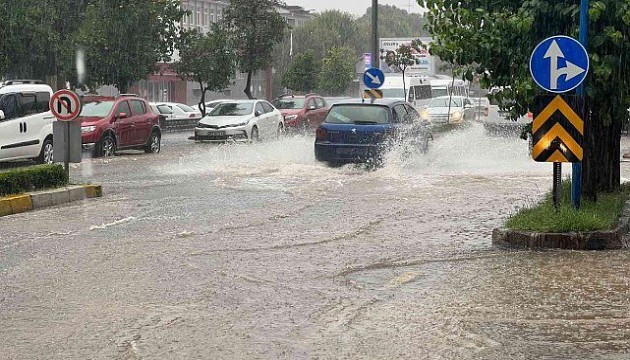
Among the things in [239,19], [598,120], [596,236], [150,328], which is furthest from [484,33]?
[239,19]

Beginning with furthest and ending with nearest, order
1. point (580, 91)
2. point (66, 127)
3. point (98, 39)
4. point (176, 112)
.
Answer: point (176, 112), point (98, 39), point (66, 127), point (580, 91)

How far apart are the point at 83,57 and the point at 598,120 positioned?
29.5m

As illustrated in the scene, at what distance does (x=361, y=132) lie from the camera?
840 inches

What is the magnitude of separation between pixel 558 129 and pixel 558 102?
0.92 feet

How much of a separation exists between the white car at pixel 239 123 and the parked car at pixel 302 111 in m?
2.64

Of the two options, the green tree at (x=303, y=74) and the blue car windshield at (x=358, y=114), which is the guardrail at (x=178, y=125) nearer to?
the green tree at (x=303, y=74)

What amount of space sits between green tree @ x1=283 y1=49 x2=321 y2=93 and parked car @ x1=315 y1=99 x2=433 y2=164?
139ft

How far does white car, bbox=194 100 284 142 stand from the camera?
31812 mm

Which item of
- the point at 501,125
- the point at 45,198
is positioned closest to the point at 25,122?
the point at 45,198

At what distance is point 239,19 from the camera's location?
177 feet

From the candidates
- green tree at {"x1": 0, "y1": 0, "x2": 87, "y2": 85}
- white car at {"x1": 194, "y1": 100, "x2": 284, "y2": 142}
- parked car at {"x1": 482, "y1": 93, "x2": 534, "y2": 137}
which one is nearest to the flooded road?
white car at {"x1": 194, "y1": 100, "x2": 284, "y2": 142}

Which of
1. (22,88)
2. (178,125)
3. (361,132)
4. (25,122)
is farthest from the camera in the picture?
(178,125)

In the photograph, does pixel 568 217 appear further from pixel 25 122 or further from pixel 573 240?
pixel 25 122

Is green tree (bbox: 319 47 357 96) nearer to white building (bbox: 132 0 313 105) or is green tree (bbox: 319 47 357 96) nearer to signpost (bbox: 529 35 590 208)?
white building (bbox: 132 0 313 105)
